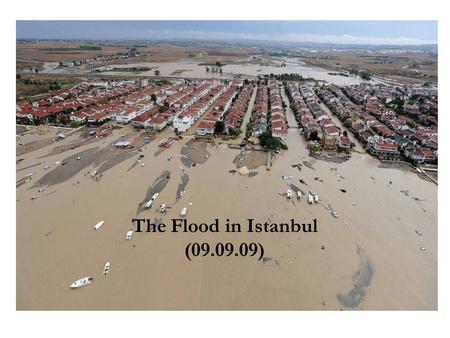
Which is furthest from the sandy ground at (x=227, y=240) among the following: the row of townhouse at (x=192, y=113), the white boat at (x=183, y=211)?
the row of townhouse at (x=192, y=113)

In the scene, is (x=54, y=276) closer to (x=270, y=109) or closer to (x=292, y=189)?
(x=292, y=189)

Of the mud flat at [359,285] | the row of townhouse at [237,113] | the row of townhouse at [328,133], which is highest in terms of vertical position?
the row of townhouse at [237,113]

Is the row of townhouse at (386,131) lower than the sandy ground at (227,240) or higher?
higher

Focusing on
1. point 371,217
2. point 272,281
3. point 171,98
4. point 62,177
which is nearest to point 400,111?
point 371,217

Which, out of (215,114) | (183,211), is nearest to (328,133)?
(215,114)

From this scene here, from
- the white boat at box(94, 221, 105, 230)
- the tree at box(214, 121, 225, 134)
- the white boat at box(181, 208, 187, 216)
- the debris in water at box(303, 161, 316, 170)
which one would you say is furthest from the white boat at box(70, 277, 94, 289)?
the tree at box(214, 121, 225, 134)

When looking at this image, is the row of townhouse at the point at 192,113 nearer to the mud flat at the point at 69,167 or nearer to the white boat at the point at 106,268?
the mud flat at the point at 69,167
